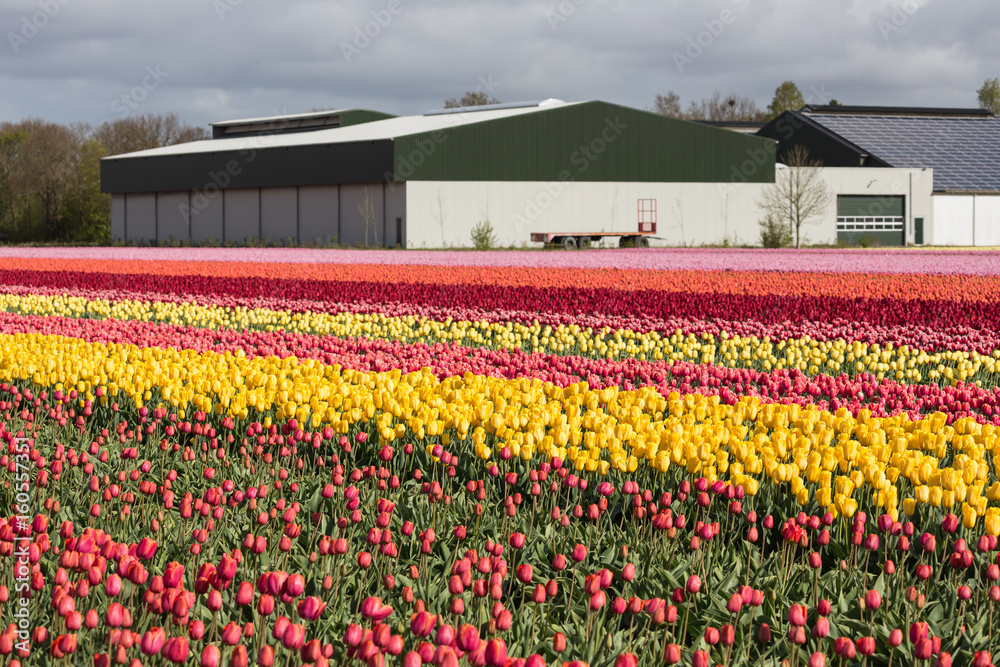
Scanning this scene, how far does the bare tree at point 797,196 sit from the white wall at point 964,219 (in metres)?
6.23

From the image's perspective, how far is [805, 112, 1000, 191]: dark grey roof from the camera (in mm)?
56000

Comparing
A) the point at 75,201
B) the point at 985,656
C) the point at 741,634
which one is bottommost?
the point at 741,634

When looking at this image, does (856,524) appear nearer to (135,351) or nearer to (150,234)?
(135,351)

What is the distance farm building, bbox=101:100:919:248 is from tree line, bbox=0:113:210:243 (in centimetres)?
1508

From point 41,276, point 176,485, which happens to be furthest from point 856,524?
point 41,276

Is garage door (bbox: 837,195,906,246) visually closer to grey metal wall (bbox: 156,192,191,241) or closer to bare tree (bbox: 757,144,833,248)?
bare tree (bbox: 757,144,833,248)

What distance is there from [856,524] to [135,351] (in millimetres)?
6011

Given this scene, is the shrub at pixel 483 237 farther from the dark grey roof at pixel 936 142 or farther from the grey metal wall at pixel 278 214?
the dark grey roof at pixel 936 142

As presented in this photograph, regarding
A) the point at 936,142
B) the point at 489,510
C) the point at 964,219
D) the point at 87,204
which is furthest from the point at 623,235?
the point at 489,510

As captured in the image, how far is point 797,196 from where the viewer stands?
50.2 m

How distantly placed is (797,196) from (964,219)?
10.9 metres

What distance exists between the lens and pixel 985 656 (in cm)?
296

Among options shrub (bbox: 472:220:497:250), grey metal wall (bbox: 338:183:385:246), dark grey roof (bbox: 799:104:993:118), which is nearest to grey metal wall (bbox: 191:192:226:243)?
grey metal wall (bbox: 338:183:385:246)

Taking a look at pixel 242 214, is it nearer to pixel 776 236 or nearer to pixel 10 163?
pixel 776 236
